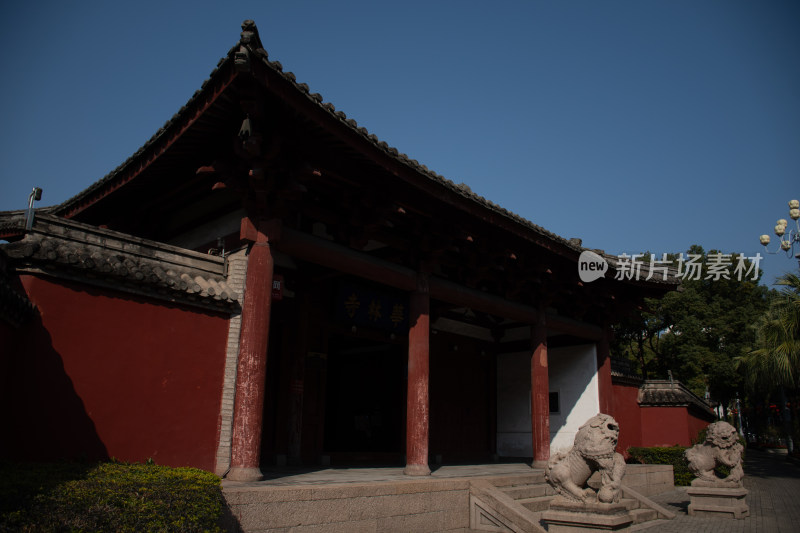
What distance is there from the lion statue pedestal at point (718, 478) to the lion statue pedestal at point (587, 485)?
4090 mm

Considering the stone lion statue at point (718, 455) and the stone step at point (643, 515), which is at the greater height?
the stone lion statue at point (718, 455)

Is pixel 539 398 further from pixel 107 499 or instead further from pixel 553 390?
pixel 107 499

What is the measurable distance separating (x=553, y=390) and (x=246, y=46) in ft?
36.6

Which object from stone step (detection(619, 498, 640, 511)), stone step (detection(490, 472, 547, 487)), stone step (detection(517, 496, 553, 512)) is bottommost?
stone step (detection(619, 498, 640, 511))

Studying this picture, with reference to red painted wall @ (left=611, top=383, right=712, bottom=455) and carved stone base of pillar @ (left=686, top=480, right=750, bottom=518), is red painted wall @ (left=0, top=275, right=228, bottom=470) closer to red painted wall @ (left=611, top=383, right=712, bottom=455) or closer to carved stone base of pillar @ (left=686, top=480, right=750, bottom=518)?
carved stone base of pillar @ (left=686, top=480, right=750, bottom=518)

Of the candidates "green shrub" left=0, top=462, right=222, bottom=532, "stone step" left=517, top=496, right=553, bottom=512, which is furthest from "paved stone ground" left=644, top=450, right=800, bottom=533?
"green shrub" left=0, top=462, right=222, bottom=532

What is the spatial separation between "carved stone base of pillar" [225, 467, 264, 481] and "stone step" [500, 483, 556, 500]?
→ 149 inches

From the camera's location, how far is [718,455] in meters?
10.2

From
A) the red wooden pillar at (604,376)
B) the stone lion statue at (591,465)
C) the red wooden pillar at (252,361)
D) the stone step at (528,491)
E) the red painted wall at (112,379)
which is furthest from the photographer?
the red wooden pillar at (604,376)

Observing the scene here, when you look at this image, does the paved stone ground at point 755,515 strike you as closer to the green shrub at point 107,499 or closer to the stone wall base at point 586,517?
the stone wall base at point 586,517

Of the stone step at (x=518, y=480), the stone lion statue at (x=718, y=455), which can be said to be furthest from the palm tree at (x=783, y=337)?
the stone step at (x=518, y=480)

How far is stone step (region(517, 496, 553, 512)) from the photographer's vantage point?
8461 mm

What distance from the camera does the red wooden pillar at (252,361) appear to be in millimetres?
6512

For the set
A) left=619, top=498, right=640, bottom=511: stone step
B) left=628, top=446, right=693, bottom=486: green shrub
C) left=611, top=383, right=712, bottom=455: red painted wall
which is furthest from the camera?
left=611, top=383, right=712, bottom=455: red painted wall
